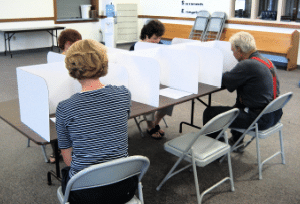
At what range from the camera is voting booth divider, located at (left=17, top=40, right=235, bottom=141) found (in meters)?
1.92

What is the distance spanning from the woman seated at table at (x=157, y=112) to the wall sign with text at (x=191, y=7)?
5178 mm

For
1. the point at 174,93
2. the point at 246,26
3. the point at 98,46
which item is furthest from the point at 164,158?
A: the point at 246,26

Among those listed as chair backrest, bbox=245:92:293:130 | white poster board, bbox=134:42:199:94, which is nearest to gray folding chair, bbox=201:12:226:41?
white poster board, bbox=134:42:199:94

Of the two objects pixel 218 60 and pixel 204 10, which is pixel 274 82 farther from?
pixel 204 10

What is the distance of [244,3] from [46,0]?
5041 mm

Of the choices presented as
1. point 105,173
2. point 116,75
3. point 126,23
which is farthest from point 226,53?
point 126,23

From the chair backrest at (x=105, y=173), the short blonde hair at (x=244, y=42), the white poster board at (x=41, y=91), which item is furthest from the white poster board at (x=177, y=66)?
the chair backrest at (x=105, y=173)

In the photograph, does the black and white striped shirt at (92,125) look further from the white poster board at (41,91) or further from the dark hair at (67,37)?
the dark hair at (67,37)

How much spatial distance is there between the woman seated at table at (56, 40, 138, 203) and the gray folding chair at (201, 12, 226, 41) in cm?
689

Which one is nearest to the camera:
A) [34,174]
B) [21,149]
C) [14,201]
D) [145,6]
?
[14,201]

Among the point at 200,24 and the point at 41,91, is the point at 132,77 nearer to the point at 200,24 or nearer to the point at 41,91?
the point at 41,91

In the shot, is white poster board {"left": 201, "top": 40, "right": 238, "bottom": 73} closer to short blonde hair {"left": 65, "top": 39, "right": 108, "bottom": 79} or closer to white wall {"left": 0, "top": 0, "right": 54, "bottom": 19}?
short blonde hair {"left": 65, "top": 39, "right": 108, "bottom": 79}

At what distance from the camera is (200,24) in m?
8.36

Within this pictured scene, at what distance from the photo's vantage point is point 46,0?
8.27 m
